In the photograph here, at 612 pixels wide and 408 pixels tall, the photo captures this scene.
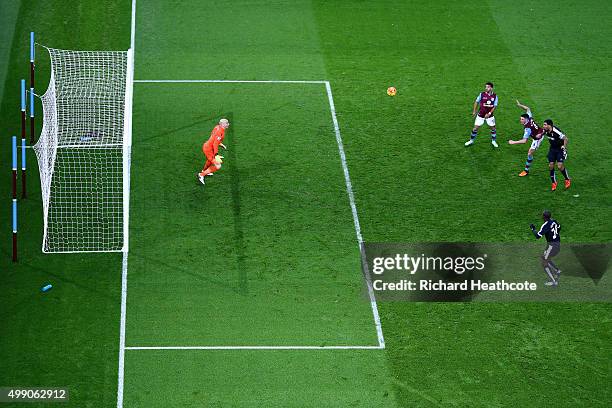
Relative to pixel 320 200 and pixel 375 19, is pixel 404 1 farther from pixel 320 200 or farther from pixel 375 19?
pixel 320 200

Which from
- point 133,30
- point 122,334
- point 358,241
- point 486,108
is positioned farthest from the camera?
point 133,30

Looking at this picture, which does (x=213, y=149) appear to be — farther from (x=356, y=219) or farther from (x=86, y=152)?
(x=356, y=219)

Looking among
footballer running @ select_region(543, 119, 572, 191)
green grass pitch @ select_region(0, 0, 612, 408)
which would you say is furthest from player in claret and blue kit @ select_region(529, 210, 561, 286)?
footballer running @ select_region(543, 119, 572, 191)

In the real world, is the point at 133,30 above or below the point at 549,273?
below

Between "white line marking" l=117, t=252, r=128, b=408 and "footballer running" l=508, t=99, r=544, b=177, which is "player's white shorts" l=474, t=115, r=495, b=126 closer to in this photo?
"footballer running" l=508, t=99, r=544, b=177

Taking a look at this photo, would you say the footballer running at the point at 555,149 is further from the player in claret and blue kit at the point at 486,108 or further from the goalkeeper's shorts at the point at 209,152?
the goalkeeper's shorts at the point at 209,152

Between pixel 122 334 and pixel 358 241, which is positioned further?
pixel 358 241

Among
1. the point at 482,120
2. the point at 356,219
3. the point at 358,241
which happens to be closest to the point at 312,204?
the point at 356,219

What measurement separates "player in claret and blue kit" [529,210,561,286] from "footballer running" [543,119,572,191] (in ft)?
10.2

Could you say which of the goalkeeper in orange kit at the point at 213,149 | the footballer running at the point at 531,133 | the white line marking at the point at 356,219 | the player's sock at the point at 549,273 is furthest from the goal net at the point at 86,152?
the footballer running at the point at 531,133

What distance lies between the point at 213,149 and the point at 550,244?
7.51m

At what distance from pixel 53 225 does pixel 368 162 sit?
24.0 ft

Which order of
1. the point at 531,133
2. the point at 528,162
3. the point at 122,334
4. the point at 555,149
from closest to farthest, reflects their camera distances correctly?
the point at 122,334, the point at 555,149, the point at 531,133, the point at 528,162

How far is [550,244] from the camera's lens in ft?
73.2
